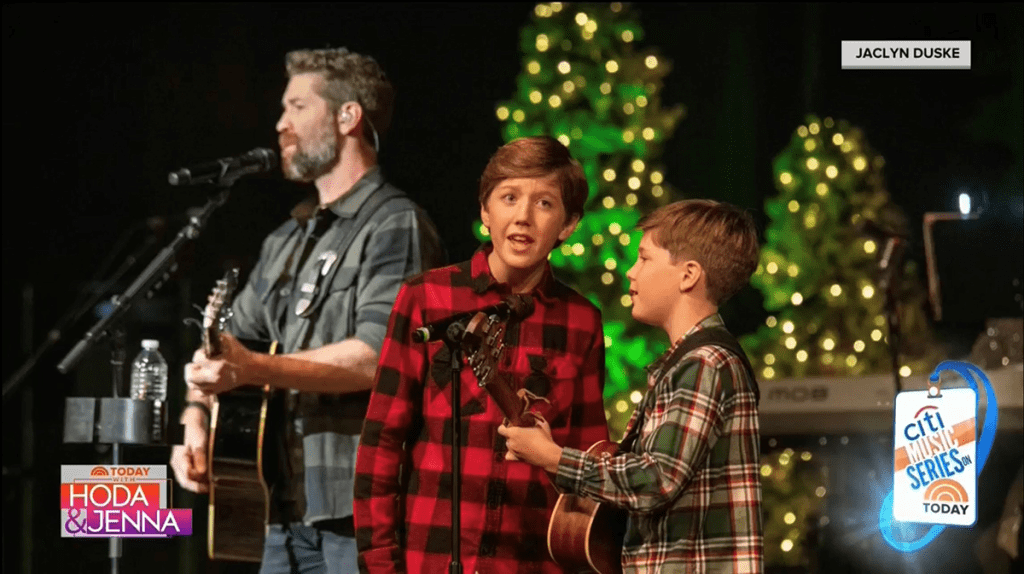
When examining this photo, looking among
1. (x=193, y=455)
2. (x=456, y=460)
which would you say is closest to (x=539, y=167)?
(x=456, y=460)

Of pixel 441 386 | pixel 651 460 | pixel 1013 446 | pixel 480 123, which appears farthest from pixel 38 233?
pixel 1013 446

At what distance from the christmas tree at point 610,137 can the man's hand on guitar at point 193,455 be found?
1.89 meters

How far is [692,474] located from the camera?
7.68ft

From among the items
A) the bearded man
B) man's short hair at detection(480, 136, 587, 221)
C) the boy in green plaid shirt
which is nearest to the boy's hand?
the boy in green plaid shirt

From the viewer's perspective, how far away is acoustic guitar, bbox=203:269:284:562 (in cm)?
366

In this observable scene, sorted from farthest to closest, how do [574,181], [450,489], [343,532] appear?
[343,532] < [574,181] < [450,489]

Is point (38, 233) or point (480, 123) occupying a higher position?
point (480, 123)

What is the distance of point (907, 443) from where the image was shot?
3756 mm

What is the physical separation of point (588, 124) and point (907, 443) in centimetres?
229

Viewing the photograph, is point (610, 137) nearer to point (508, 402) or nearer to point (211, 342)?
point (211, 342)

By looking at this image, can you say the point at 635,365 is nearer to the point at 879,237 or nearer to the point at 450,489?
the point at 879,237

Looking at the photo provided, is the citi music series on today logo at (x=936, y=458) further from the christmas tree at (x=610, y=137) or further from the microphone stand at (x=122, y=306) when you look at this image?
the microphone stand at (x=122, y=306)

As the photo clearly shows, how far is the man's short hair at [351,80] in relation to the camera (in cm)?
406

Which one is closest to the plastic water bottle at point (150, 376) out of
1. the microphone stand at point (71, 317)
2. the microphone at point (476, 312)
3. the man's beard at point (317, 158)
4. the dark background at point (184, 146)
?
the dark background at point (184, 146)
